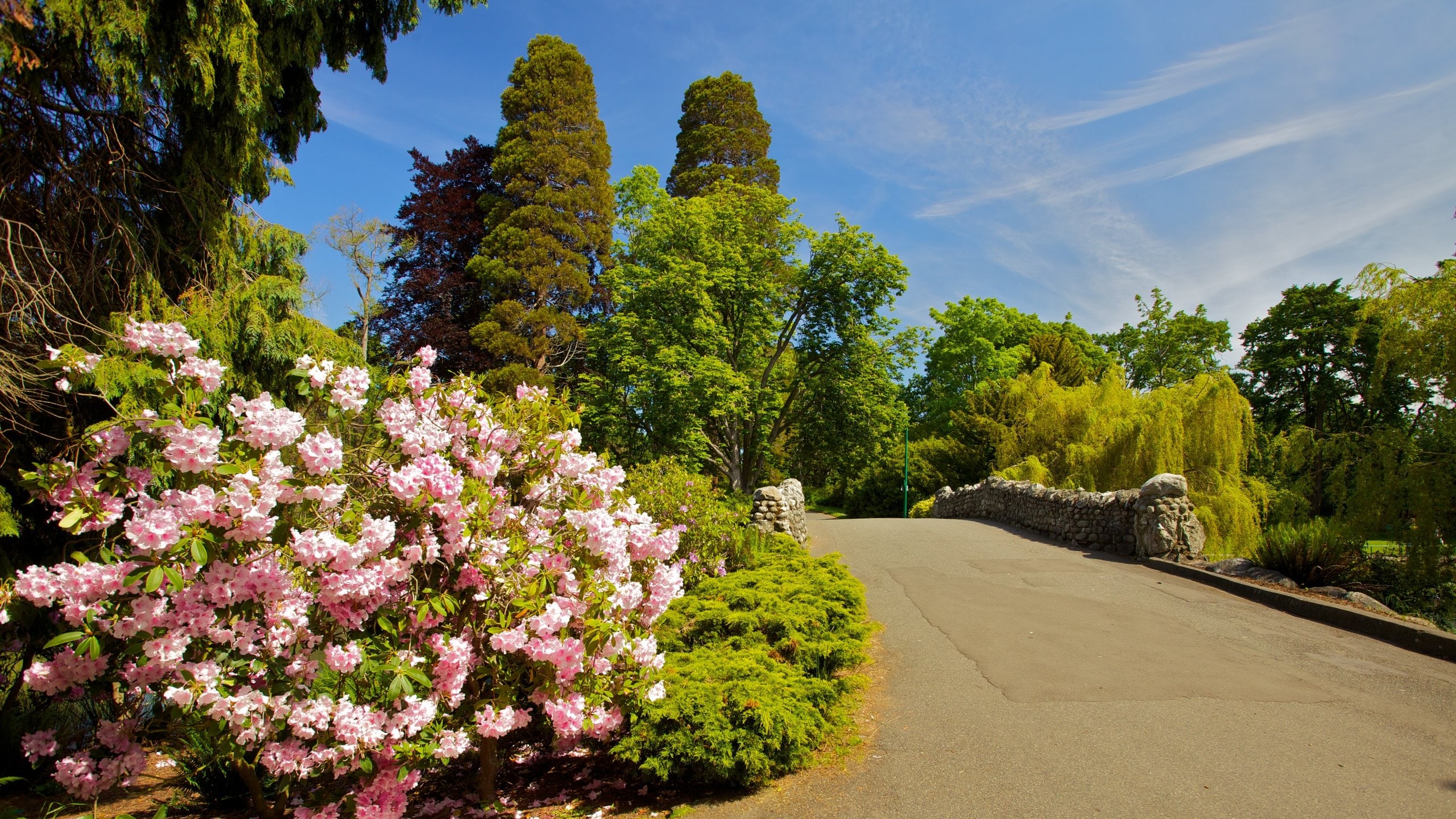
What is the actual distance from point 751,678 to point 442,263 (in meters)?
21.7

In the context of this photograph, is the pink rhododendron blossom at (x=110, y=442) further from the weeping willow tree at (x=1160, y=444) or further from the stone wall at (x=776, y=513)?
the weeping willow tree at (x=1160, y=444)

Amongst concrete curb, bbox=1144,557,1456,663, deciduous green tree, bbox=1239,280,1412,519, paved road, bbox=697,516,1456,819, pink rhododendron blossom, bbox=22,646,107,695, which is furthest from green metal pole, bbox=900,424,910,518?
pink rhododendron blossom, bbox=22,646,107,695

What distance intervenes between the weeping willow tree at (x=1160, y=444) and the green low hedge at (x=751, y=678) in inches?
309

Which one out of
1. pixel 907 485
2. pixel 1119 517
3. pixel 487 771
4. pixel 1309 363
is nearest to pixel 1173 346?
pixel 1309 363

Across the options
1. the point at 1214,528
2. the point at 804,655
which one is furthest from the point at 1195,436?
the point at 804,655

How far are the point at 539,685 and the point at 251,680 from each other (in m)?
1.22

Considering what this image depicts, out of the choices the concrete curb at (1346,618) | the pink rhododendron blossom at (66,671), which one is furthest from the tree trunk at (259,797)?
the concrete curb at (1346,618)

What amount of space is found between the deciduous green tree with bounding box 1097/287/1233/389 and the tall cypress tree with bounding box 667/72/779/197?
807 inches

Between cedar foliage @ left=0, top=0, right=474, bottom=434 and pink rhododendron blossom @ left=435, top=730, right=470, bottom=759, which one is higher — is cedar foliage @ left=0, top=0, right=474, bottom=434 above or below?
above

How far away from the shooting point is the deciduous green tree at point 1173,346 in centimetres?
3309

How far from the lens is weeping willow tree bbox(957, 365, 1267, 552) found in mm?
10953

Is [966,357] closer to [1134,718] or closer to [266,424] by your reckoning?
[1134,718]

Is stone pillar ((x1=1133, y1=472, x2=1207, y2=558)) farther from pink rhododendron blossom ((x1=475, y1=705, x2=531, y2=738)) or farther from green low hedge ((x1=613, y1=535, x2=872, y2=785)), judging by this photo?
pink rhododendron blossom ((x1=475, y1=705, x2=531, y2=738))

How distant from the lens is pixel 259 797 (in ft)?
11.6
